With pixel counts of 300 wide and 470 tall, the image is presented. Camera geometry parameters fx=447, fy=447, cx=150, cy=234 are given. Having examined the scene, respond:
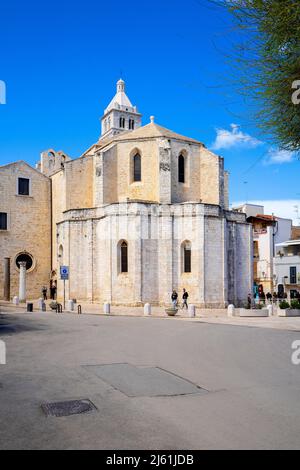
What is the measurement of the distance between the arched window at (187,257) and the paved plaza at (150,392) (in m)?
16.9

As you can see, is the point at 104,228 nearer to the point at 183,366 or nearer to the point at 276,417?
the point at 183,366

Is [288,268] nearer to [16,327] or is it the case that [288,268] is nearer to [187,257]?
[187,257]

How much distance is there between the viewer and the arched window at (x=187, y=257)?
Answer: 29859mm

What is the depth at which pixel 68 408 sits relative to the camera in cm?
592

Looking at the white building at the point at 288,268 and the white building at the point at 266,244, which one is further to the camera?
the white building at the point at 266,244

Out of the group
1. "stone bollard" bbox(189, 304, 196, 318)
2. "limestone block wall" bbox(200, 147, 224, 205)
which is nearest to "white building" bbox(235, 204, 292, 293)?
"limestone block wall" bbox(200, 147, 224, 205)

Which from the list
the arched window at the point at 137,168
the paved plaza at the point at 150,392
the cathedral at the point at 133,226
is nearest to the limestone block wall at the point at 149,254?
the cathedral at the point at 133,226

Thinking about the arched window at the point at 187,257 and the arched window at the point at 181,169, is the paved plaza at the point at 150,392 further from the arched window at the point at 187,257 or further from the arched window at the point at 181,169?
the arched window at the point at 181,169

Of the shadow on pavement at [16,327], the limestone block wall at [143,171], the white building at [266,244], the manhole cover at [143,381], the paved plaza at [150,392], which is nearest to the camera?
the paved plaza at [150,392]

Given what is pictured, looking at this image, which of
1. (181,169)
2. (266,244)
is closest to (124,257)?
(181,169)

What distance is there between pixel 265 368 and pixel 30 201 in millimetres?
30347

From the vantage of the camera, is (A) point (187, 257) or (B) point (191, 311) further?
(A) point (187, 257)

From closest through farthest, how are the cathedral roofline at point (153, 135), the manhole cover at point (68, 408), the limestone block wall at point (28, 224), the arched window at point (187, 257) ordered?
the manhole cover at point (68, 408) → the arched window at point (187, 257) → the cathedral roofline at point (153, 135) → the limestone block wall at point (28, 224)

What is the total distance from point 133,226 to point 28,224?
10.9 metres
